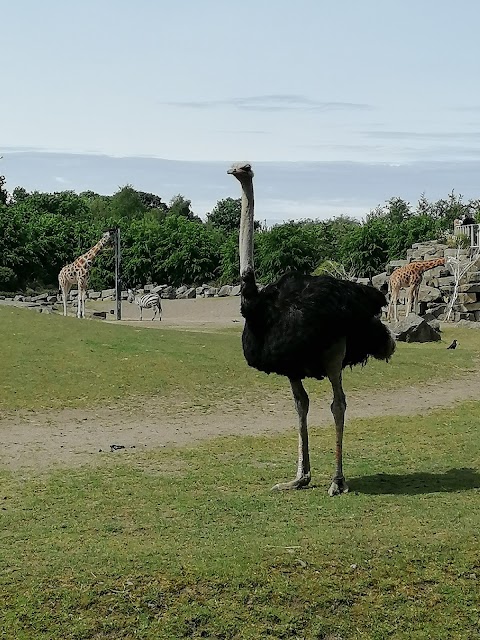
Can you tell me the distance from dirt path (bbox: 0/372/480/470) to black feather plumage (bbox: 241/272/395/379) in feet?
9.48

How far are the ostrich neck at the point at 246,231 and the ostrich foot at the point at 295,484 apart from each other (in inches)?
69.1

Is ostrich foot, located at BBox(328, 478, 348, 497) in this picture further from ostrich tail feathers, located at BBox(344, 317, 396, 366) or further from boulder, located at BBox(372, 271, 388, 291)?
boulder, located at BBox(372, 271, 388, 291)

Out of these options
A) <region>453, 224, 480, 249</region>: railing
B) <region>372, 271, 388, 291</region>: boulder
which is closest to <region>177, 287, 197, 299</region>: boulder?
<region>372, 271, 388, 291</region>: boulder

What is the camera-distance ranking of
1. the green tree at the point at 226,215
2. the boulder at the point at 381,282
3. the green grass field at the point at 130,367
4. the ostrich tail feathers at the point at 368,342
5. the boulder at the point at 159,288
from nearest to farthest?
1. the ostrich tail feathers at the point at 368,342
2. the green grass field at the point at 130,367
3. the boulder at the point at 381,282
4. the boulder at the point at 159,288
5. the green tree at the point at 226,215

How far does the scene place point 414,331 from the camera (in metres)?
20.8

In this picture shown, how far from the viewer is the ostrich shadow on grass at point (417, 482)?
834 cm

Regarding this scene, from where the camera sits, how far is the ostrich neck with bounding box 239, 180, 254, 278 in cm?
810

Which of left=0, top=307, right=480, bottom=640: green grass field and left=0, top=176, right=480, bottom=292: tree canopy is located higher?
left=0, top=176, right=480, bottom=292: tree canopy

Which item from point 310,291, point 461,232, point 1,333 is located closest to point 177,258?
point 461,232

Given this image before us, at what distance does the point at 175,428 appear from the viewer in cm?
1186

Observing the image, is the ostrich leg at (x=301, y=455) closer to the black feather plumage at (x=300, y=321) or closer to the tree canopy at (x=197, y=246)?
the black feather plumage at (x=300, y=321)

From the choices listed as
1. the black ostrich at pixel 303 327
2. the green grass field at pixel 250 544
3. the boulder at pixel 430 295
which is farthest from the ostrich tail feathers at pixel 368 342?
the boulder at pixel 430 295

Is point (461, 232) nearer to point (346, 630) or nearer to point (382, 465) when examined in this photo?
point (382, 465)

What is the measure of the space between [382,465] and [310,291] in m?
2.32
